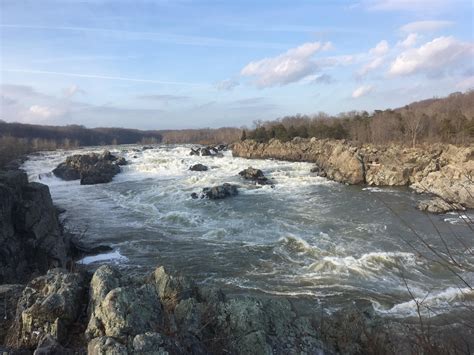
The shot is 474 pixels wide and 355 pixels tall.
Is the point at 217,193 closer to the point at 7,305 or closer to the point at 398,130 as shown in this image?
the point at 7,305

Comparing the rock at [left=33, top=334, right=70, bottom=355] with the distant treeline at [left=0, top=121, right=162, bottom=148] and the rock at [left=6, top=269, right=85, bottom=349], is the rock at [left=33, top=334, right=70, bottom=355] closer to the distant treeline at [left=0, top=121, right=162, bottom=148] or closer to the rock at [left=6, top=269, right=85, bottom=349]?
the rock at [left=6, top=269, right=85, bottom=349]

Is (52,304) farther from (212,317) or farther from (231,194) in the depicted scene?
(231,194)

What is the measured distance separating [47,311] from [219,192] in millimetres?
24906

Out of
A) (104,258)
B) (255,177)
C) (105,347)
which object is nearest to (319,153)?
(255,177)

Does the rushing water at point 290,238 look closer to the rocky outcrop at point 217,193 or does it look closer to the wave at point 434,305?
the wave at point 434,305

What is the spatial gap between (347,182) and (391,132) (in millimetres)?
22110

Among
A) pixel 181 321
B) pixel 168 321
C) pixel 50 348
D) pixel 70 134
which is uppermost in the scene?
pixel 70 134

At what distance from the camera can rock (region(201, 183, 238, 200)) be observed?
29.4m

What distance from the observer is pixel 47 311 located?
15.7 feet

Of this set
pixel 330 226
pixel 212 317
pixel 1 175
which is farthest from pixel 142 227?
pixel 212 317

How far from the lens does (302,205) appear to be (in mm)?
26703

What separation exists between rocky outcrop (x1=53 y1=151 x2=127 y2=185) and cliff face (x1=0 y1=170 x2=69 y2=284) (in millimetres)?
24592

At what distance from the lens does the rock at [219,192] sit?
29.4 metres

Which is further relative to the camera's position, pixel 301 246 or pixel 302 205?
pixel 302 205
